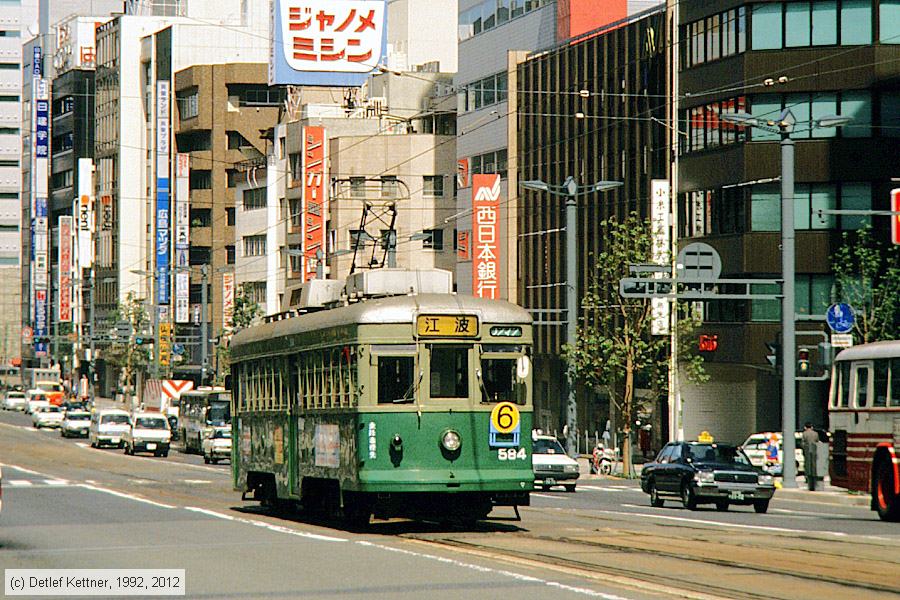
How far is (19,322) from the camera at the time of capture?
607 ft

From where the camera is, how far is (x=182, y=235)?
407ft

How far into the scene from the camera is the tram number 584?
2345 centimetres

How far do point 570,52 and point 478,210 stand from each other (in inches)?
320

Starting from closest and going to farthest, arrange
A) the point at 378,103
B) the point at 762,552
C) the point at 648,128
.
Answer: the point at 762,552, the point at 648,128, the point at 378,103

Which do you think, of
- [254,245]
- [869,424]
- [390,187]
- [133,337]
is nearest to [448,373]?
[869,424]

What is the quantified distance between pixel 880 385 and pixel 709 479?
5356 millimetres

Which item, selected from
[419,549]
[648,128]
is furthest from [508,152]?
[419,549]

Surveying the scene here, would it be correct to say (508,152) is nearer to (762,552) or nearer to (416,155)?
(416,155)

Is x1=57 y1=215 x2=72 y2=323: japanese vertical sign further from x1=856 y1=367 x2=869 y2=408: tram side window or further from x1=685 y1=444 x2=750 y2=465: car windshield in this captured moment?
x1=856 y1=367 x2=869 y2=408: tram side window

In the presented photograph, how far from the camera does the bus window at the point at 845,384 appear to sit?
3011cm

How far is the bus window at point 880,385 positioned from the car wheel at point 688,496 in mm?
5435

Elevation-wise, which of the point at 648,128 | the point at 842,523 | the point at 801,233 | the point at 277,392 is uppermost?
the point at 648,128

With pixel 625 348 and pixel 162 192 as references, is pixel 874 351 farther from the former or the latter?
pixel 162 192

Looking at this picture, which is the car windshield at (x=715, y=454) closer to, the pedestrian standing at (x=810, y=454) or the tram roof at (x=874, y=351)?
the tram roof at (x=874, y=351)
